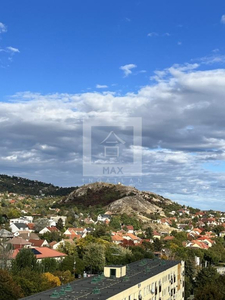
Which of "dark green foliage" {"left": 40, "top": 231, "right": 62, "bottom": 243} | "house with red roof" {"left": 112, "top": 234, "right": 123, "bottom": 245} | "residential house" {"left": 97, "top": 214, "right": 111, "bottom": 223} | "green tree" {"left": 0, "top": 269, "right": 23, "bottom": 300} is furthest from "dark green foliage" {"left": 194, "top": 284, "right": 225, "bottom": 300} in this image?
"residential house" {"left": 97, "top": 214, "right": 111, "bottom": 223}

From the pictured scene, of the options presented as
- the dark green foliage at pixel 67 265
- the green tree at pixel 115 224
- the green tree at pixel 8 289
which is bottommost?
the green tree at pixel 115 224

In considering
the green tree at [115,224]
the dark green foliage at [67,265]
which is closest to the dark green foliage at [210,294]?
the dark green foliage at [67,265]

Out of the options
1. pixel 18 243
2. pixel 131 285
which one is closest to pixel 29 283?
pixel 131 285

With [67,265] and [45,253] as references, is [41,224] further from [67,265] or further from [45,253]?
[67,265]

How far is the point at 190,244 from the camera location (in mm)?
102188

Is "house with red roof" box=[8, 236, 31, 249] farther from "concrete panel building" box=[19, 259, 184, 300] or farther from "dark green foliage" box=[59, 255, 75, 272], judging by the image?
"concrete panel building" box=[19, 259, 184, 300]

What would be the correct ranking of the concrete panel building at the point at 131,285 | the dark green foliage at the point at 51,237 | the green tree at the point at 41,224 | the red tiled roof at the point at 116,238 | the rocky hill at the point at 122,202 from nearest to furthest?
the concrete panel building at the point at 131,285, the dark green foliage at the point at 51,237, the red tiled roof at the point at 116,238, the green tree at the point at 41,224, the rocky hill at the point at 122,202

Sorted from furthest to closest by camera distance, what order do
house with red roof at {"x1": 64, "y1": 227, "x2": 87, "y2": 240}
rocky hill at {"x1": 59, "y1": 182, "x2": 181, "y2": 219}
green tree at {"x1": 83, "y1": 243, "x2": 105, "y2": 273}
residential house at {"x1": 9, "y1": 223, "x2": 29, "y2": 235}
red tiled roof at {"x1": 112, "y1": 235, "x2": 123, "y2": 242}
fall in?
rocky hill at {"x1": 59, "y1": 182, "x2": 181, "y2": 219} → residential house at {"x1": 9, "y1": 223, "x2": 29, "y2": 235} → house with red roof at {"x1": 64, "y1": 227, "x2": 87, "y2": 240} → red tiled roof at {"x1": 112, "y1": 235, "x2": 123, "y2": 242} → green tree at {"x1": 83, "y1": 243, "x2": 105, "y2": 273}

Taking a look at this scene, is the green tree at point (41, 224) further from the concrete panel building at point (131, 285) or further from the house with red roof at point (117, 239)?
the concrete panel building at point (131, 285)

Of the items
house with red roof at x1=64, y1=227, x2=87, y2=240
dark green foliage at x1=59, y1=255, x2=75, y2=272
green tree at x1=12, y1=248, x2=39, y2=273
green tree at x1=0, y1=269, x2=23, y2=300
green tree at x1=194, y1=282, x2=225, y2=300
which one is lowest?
house with red roof at x1=64, y1=227, x2=87, y2=240

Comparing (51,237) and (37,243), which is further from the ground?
(37,243)

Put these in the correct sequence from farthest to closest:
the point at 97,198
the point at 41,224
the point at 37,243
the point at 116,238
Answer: the point at 97,198, the point at 41,224, the point at 116,238, the point at 37,243

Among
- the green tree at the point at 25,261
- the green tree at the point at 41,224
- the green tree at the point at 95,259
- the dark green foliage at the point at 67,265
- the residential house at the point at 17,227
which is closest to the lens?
the green tree at the point at 25,261

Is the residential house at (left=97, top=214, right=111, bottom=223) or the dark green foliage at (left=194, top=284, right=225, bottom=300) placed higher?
the dark green foliage at (left=194, top=284, right=225, bottom=300)
